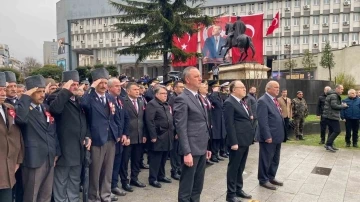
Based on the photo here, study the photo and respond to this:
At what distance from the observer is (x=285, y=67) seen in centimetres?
4241

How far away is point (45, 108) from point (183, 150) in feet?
6.33

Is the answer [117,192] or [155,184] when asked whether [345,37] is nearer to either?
[155,184]

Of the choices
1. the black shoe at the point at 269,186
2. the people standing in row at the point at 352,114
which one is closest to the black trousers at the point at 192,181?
the black shoe at the point at 269,186

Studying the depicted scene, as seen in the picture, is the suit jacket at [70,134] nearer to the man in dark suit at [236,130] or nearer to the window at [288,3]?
the man in dark suit at [236,130]

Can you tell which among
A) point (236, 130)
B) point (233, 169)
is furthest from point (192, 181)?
point (236, 130)

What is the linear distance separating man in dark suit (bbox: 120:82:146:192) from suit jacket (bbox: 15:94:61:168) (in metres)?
1.76

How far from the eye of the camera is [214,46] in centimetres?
2962

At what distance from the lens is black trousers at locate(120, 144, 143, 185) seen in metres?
5.61

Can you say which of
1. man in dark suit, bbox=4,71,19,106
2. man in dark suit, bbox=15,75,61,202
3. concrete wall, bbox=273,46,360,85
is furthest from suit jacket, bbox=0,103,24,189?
concrete wall, bbox=273,46,360,85

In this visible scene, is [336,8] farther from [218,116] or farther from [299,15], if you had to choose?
[218,116]

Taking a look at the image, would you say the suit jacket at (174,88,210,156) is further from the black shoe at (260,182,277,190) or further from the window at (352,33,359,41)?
the window at (352,33,359,41)

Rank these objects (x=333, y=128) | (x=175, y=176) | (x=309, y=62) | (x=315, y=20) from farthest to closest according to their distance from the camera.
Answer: (x=315, y=20)
(x=309, y=62)
(x=333, y=128)
(x=175, y=176)

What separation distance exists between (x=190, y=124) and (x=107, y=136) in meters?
1.40

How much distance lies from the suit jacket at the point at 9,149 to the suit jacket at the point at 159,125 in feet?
8.24
